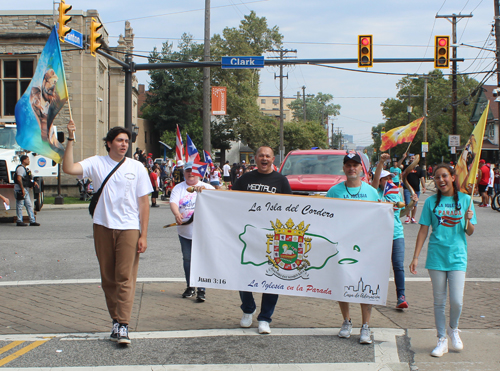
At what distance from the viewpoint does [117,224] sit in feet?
16.1

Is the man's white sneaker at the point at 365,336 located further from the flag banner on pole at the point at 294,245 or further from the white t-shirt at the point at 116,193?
the white t-shirt at the point at 116,193

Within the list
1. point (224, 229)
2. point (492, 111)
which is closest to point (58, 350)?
point (224, 229)

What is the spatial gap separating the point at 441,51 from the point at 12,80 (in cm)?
1900

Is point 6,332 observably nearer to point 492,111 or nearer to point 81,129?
point 81,129

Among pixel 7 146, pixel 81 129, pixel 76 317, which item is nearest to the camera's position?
pixel 76 317

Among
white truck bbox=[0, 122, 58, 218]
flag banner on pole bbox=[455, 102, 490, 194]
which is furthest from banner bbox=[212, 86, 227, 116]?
flag banner on pole bbox=[455, 102, 490, 194]

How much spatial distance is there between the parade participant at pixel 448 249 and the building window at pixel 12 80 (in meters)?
24.4

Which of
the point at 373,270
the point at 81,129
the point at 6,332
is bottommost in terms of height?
the point at 6,332

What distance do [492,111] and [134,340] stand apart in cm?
6127

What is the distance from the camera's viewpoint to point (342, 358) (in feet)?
15.1

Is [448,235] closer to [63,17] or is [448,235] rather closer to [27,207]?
[63,17]

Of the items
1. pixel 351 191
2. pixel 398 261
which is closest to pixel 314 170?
pixel 398 261

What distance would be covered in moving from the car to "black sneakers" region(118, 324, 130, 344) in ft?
21.7

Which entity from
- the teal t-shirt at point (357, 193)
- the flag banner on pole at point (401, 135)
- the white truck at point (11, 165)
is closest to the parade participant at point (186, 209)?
the teal t-shirt at point (357, 193)
